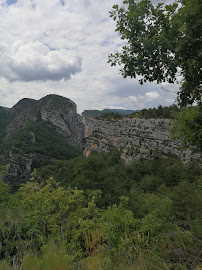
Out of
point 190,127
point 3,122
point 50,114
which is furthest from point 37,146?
point 190,127

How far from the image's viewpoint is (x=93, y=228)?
870 cm

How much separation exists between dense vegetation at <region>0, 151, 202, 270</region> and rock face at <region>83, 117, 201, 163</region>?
14962mm

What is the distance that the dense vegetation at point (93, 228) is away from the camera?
11.5ft

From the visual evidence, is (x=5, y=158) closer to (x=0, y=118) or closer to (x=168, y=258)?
(x=168, y=258)

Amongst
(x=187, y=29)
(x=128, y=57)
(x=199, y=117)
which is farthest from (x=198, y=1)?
(x=199, y=117)

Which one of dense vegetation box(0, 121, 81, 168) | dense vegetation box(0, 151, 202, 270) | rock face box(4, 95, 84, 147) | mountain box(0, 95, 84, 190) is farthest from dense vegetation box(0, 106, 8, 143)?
dense vegetation box(0, 151, 202, 270)

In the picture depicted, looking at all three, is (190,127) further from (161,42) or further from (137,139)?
(137,139)

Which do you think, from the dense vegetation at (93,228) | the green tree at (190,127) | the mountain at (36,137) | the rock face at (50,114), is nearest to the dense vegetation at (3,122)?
the mountain at (36,137)

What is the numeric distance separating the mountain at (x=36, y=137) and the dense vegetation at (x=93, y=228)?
68.4m

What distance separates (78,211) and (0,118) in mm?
198561

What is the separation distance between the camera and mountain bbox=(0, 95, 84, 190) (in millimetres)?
79375

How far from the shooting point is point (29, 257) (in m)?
2.97

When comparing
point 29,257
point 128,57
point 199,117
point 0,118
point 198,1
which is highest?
point 0,118

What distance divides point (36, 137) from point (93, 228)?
10570 cm
